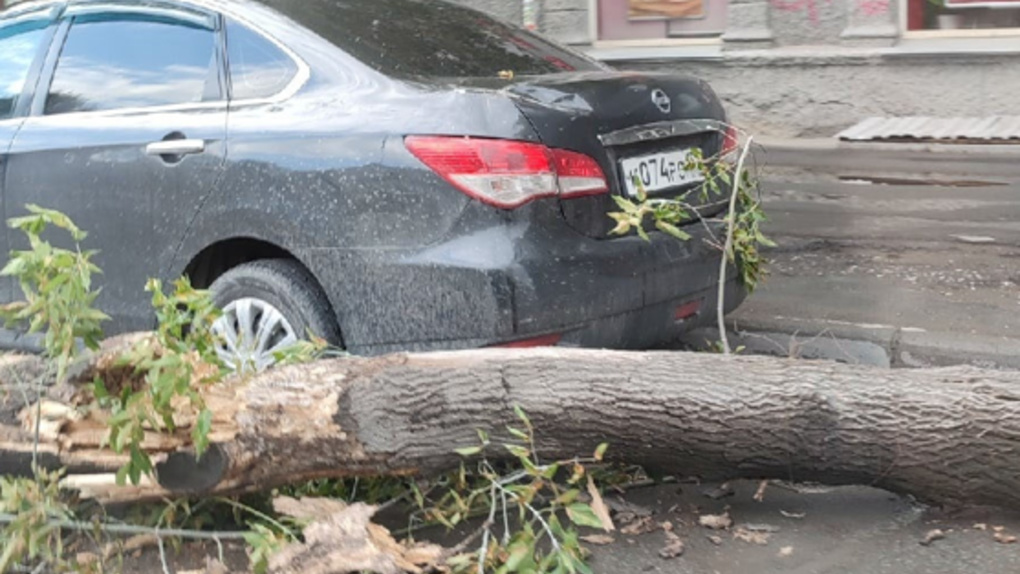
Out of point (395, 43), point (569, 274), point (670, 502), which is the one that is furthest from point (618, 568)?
point (395, 43)

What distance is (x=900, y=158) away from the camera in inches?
388

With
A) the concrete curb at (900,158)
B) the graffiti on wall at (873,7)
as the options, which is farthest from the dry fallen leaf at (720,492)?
the graffiti on wall at (873,7)

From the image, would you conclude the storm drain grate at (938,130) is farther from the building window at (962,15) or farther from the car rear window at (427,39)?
the car rear window at (427,39)

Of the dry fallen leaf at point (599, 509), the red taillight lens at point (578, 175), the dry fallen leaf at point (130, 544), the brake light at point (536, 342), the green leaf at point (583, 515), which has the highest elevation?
the red taillight lens at point (578, 175)

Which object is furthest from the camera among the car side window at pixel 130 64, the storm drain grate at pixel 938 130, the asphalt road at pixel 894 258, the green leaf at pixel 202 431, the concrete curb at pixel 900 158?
the storm drain grate at pixel 938 130

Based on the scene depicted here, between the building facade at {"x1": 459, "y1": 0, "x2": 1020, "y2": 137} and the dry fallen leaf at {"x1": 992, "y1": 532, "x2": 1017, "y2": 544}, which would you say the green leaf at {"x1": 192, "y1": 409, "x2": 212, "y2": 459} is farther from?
the building facade at {"x1": 459, "y1": 0, "x2": 1020, "y2": 137}

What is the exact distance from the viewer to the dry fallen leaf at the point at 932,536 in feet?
11.8

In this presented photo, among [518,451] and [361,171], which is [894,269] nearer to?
[361,171]

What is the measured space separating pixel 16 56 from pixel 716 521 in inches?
136

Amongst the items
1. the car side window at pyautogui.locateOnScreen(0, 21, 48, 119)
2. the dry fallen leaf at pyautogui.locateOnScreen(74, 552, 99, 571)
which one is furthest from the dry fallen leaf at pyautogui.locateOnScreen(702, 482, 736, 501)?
the car side window at pyautogui.locateOnScreen(0, 21, 48, 119)

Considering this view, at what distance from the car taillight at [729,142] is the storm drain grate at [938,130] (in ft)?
18.1

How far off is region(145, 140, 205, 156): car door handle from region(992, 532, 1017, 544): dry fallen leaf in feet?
9.02

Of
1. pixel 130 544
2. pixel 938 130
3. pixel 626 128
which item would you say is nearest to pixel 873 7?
pixel 938 130

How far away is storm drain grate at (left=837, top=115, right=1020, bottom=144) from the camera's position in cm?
999
